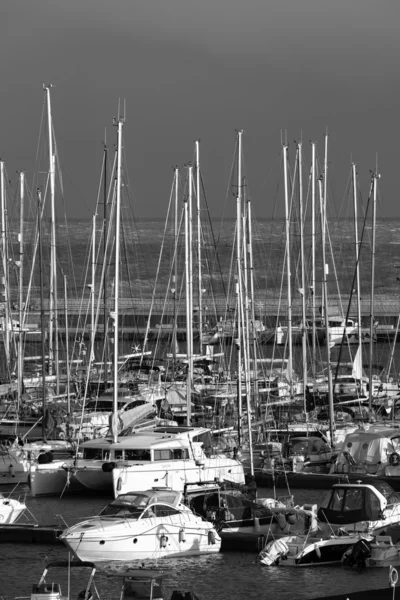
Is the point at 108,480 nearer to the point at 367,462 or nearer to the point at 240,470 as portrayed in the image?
the point at 240,470

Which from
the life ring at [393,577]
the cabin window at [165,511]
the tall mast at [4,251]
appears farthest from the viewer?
the tall mast at [4,251]

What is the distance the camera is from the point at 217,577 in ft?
83.6

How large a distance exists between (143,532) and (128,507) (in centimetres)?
73

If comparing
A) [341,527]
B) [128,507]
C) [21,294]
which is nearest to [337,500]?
[341,527]

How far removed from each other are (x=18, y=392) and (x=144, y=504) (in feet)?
56.6

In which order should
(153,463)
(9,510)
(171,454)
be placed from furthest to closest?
(171,454) → (153,463) → (9,510)

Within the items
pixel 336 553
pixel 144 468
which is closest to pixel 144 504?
pixel 336 553

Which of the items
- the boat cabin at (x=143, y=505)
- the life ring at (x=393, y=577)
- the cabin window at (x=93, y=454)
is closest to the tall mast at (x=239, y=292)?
the cabin window at (x=93, y=454)

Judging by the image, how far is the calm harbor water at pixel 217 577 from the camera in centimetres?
2428

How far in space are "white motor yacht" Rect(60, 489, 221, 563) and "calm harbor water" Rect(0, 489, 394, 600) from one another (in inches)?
9.1

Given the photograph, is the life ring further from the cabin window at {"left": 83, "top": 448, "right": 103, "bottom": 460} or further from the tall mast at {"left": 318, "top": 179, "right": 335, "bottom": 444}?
the tall mast at {"left": 318, "top": 179, "right": 335, "bottom": 444}

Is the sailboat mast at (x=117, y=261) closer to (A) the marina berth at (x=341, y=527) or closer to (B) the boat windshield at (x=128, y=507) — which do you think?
(B) the boat windshield at (x=128, y=507)

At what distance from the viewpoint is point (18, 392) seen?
43438mm

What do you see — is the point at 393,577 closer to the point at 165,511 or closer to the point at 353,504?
the point at 353,504
